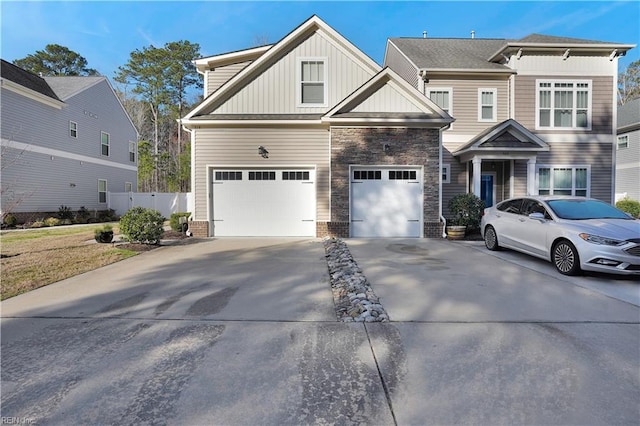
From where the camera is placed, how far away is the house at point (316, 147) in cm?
1045

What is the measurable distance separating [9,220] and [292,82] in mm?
14209

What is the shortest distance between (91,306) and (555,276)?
7.45m

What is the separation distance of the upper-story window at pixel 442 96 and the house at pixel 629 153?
14.5 meters

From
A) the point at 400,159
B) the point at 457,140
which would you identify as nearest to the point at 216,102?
the point at 400,159

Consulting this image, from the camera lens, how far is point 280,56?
11188mm

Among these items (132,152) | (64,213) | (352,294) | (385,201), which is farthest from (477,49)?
(132,152)

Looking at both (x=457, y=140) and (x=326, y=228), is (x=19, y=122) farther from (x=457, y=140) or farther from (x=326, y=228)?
(x=457, y=140)

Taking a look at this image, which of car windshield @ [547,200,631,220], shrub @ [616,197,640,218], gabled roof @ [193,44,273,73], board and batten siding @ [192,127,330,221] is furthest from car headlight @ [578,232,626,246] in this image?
shrub @ [616,197,640,218]

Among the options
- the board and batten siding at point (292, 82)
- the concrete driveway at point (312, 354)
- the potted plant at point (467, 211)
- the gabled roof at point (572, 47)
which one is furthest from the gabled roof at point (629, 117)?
the concrete driveway at point (312, 354)

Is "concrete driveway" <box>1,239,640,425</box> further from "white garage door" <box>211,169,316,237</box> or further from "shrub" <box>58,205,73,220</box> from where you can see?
"shrub" <box>58,205,73,220</box>

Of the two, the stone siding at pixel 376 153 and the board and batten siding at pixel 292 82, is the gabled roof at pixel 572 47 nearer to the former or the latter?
the stone siding at pixel 376 153

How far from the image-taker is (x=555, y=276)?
19.2 feet

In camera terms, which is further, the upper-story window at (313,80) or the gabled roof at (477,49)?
the gabled roof at (477,49)

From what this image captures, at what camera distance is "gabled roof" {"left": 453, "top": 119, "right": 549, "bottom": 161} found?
38.3 ft
